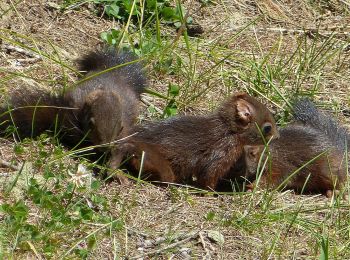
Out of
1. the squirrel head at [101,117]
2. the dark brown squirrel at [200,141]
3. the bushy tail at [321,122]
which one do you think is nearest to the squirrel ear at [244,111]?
the dark brown squirrel at [200,141]

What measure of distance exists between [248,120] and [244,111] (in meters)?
0.08

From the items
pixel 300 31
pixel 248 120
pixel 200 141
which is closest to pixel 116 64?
pixel 200 141

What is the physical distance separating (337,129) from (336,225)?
163 cm

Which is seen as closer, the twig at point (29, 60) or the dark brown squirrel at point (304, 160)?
the dark brown squirrel at point (304, 160)

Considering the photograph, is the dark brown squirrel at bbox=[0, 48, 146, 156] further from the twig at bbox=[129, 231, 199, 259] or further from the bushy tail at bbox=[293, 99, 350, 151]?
the bushy tail at bbox=[293, 99, 350, 151]

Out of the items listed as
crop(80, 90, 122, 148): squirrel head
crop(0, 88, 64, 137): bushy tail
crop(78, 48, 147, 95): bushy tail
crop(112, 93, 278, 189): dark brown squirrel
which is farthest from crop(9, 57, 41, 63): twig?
crop(112, 93, 278, 189): dark brown squirrel

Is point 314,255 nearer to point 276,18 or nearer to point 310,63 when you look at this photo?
point 310,63

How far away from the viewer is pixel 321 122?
7.73 m

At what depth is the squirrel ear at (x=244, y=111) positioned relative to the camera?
734 cm

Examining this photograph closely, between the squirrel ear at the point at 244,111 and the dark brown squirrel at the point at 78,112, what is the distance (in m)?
0.84

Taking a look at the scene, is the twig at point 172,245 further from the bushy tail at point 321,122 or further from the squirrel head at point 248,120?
the bushy tail at point 321,122

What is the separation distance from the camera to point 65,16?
896cm

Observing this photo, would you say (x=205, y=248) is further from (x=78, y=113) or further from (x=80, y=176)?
(x=78, y=113)

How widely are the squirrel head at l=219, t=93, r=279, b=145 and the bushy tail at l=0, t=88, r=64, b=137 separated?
1.33 metres
